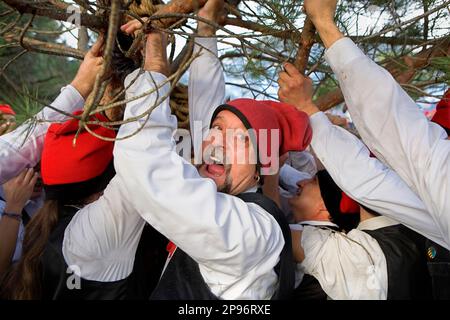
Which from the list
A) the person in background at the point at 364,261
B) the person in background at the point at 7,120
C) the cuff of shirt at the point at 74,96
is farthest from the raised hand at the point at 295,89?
the person in background at the point at 7,120

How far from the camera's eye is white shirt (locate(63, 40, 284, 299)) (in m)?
0.96

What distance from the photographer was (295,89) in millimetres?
1295

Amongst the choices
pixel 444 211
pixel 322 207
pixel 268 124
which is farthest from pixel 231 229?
pixel 322 207

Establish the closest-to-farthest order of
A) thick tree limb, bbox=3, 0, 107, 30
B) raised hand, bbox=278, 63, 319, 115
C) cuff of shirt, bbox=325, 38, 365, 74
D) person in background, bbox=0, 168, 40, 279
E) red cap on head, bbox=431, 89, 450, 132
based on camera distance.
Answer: thick tree limb, bbox=3, 0, 107, 30 → cuff of shirt, bbox=325, 38, 365, 74 → raised hand, bbox=278, 63, 319, 115 → person in background, bbox=0, 168, 40, 279 → red cap on head, bbox=431, 89, 450, 132

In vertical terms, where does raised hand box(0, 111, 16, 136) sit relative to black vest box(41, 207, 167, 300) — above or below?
above

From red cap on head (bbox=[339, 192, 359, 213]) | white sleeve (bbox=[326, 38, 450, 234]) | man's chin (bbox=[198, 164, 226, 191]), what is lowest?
red cap on head (bbox=[339, 192, 359, 213])

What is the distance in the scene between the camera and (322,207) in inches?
55.6

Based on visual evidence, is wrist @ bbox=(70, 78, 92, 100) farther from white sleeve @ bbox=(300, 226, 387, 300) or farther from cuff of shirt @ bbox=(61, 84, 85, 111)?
white sleeve @ bbox=(300, 226, 387, 300)

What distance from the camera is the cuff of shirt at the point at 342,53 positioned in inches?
42.0

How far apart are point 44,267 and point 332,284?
68cm

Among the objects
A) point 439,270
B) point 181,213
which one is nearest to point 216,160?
point 181,213

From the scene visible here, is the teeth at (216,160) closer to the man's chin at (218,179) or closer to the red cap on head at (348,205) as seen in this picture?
the man's chin at (218,179)

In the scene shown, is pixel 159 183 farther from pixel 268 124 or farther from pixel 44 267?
pixel 44 267

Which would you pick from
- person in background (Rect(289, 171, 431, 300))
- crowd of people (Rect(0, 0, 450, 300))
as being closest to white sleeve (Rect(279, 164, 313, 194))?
crowd of people (Rect(0, 0, 450, 300))
